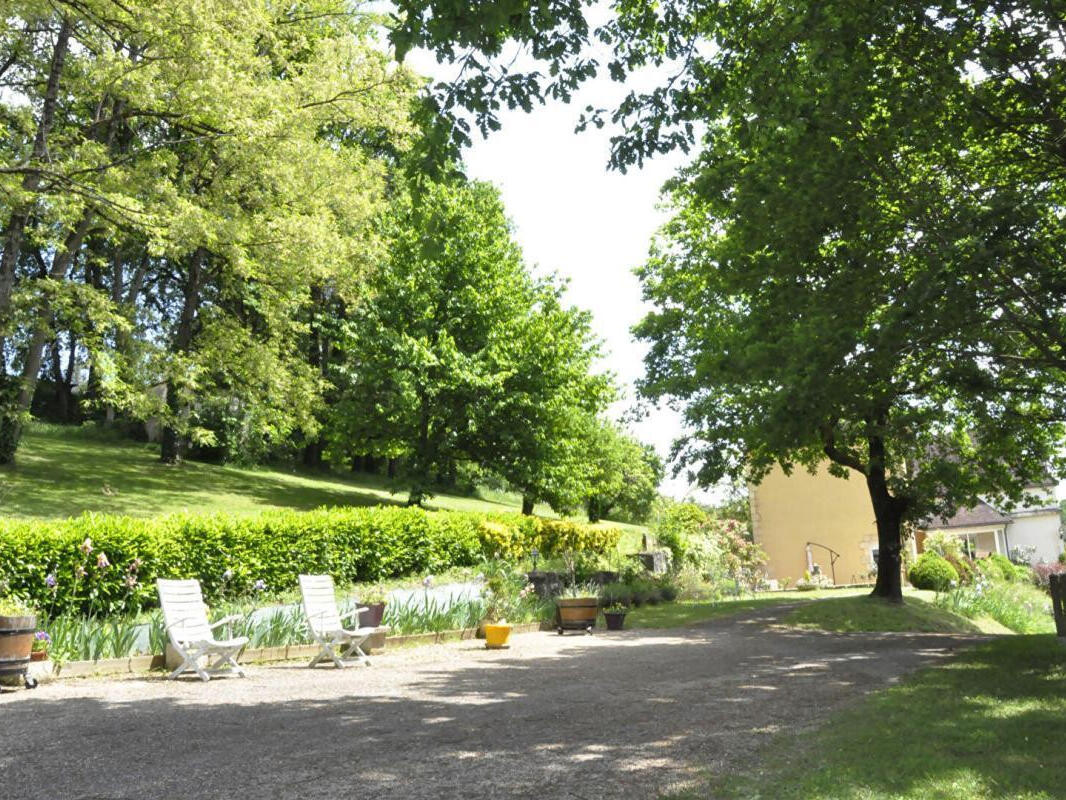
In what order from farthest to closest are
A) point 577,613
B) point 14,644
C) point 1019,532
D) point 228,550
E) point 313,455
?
point 1019,532
point 313,455
point 577,613
point 228,550
point 14,644

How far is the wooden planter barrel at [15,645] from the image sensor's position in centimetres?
852

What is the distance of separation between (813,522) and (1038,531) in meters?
17.9

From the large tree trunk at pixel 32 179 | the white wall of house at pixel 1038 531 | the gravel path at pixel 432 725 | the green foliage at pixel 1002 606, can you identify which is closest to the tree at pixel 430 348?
the large tree trunk at pixel 32 179

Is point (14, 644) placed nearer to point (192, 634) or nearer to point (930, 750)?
point (192, 634)

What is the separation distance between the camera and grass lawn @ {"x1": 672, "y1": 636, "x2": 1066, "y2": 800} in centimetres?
464

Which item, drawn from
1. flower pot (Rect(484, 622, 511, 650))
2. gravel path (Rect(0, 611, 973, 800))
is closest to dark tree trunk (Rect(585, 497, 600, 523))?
flower pot (Rect(484, 622, 511, 650))

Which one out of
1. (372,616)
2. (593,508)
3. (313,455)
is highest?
(313,455)

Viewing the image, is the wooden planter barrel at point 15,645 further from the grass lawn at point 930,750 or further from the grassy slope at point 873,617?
the grassy slope at point 873,617

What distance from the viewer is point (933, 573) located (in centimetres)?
2364

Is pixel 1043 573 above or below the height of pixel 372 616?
above

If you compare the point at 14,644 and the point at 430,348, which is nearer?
the point at 14,644

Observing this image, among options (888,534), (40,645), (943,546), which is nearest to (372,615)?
(40,645)

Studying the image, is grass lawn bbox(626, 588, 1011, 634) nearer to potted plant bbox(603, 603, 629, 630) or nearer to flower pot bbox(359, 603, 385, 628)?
potted plant bbox(603, 603, 629, 630)

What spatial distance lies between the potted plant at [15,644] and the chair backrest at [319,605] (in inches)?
125
